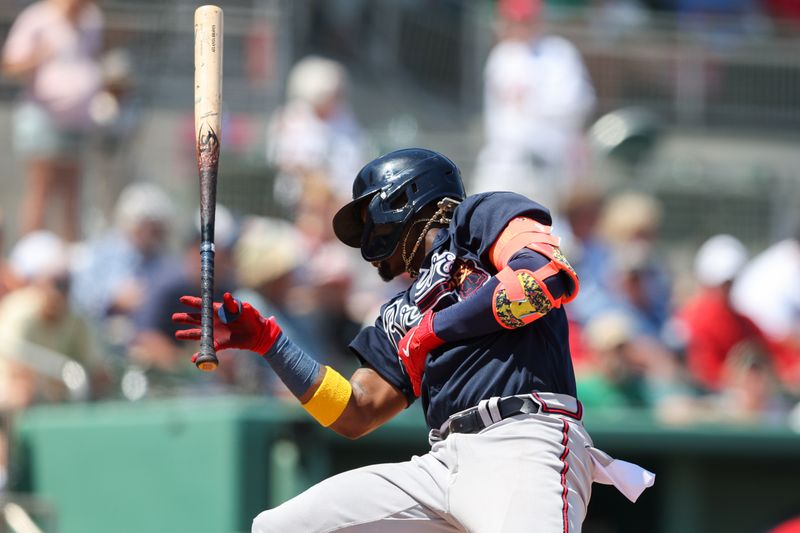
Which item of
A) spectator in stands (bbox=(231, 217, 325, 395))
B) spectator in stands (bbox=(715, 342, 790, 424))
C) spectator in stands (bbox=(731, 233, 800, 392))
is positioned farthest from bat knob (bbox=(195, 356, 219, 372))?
spectator in stands (bbox=(731, 233, 800, 392))

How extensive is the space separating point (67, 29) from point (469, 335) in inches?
215

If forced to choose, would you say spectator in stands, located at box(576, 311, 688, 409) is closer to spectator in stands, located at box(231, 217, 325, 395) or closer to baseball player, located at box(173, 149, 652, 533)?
spectator in stands, located at box(231, 217, 325, 395)

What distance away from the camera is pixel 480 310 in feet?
13.7

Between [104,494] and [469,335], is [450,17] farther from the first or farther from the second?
[469,335]

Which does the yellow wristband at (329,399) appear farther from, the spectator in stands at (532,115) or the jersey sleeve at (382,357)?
the spectator in stands at (532,115)

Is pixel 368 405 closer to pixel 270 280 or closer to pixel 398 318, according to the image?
pixel 398 318

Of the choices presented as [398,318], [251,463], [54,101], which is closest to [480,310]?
[398,318]

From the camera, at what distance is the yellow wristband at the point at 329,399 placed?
4.62 metres

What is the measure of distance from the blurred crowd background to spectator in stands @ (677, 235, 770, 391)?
1cm

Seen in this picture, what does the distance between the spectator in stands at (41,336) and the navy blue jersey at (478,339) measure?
145 inches

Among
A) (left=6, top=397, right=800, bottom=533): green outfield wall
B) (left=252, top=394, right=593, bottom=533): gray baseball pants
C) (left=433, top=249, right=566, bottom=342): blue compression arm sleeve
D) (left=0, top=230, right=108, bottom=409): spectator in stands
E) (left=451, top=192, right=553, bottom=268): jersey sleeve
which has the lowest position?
(left=6, top=397, right=800, bottom=533): green outfield wall

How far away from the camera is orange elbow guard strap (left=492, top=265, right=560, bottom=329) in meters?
4.12

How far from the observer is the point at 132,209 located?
8.56 m

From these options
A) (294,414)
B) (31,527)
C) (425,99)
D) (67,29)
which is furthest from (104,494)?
(425,99)
